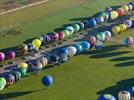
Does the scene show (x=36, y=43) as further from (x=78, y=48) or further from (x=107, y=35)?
(x=107, y=35)

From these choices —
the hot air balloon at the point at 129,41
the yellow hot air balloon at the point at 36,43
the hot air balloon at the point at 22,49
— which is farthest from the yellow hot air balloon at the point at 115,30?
the hot air balloon at the point at 22,49

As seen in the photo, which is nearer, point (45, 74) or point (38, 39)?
point (45, 74)

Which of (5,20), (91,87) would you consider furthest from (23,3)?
(91,87)

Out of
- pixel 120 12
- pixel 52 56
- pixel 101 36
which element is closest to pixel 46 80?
pixel 52 56

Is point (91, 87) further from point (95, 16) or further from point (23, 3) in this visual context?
point (23, 3)

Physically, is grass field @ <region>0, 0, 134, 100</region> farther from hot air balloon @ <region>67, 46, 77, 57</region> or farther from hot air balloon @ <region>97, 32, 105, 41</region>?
hot air balloon @ <region>97, 32, 105, 41</region>

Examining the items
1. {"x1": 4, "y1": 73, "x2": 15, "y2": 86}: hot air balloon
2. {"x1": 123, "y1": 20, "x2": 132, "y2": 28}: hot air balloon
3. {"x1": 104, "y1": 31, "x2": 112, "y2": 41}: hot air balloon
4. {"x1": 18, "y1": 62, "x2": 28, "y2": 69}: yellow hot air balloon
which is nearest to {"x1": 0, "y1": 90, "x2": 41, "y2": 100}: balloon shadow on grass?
{"x1": 4, "y1": 73, "x2": 15, "y2": 86}: hot air balloon

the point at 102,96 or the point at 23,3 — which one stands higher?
the point at 23,3

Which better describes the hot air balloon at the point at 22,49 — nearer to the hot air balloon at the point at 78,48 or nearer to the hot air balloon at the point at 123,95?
the hot air balloon at the point at 78,48
